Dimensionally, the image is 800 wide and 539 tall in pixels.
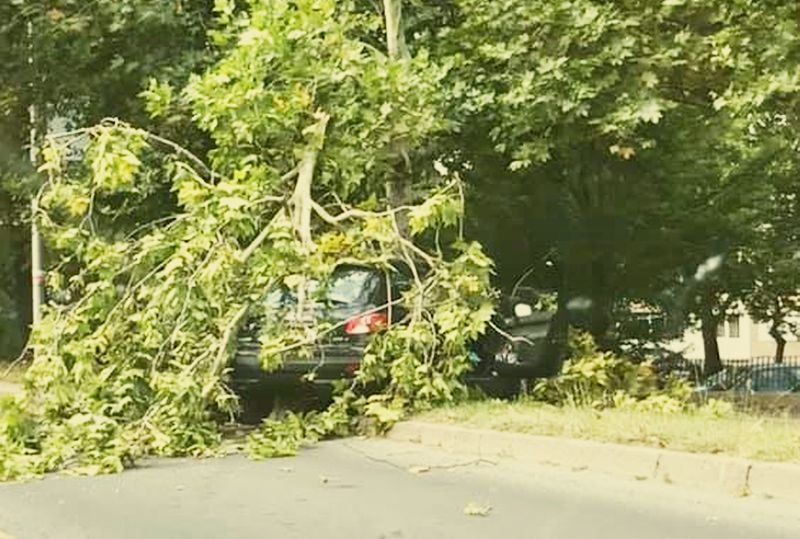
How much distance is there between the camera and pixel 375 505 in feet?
27.5

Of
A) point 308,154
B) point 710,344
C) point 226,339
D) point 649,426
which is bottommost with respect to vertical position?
point 710,344

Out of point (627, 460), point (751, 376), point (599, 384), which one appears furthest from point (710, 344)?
point (627, 460)

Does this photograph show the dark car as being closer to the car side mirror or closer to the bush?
the bush

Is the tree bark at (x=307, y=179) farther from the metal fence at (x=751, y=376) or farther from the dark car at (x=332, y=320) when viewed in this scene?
the metal fence at (x=751, y=376)

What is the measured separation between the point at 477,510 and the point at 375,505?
0.74 m

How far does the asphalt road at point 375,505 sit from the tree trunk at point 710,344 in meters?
12.5

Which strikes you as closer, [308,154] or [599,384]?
[308,154]

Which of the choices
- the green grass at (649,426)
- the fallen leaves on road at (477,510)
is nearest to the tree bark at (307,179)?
the green grass at (649,426)

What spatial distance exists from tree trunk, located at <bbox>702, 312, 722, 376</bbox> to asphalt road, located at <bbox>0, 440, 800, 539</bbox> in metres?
12.5

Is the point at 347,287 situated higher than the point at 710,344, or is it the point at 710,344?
the point at 347,287

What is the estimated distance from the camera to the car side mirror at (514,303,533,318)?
15.3 m

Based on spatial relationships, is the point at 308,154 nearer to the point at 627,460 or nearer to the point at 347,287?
the point at 347,287

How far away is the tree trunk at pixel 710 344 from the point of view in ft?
71.8

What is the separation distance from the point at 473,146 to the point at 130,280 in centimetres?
479
